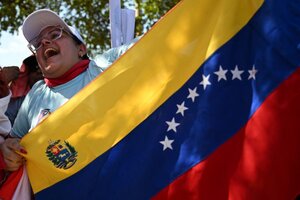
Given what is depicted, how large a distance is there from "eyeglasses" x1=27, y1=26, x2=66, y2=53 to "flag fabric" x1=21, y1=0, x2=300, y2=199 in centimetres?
61

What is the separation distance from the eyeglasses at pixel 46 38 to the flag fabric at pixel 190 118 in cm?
61

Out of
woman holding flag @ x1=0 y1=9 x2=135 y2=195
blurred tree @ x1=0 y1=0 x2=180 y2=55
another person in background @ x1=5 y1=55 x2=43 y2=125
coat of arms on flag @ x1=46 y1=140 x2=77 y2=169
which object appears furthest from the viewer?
blurred tree @ x1=0 y1=0 x2=180 y2=55

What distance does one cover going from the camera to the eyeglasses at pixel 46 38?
3.83m

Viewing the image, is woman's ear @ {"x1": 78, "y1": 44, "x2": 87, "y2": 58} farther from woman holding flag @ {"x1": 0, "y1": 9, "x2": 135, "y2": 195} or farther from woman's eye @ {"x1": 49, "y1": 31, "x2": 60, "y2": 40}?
woman's eye @ {"x1": 49, "y1": 31, "x2": 60, "y2": 40}

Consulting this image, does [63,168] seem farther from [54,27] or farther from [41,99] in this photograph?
[54,27]

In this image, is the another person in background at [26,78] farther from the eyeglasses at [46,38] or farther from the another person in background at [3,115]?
the another person in background at [3,115]

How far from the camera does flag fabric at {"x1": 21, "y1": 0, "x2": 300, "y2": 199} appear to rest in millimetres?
→ 2818

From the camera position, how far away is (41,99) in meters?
3.66

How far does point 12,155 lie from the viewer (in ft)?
10.9

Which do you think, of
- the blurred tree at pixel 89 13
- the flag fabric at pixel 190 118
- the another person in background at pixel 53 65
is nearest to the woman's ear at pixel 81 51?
the another person in background at pixel 53 65

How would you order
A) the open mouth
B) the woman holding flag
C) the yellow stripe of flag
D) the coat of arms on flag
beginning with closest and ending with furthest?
the yellow stripe of flag, the coat of arms on flag, the woman holding flag, the open mouth

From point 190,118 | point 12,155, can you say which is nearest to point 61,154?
point 12,155

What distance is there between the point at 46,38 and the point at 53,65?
0.81 ft

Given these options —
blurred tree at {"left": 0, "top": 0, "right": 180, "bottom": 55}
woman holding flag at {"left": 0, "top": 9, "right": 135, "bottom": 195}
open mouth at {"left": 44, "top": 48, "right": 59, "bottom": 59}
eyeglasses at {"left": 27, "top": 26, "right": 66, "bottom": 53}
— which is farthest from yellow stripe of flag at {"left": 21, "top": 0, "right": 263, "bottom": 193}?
blurred tree at {"left": 0, "top": 0, "right": 180, "bottom": 55}
